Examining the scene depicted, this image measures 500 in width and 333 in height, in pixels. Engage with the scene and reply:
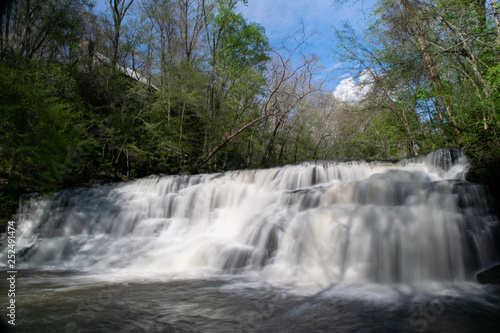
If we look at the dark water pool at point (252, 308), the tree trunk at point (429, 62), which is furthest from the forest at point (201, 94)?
the dark water pool at point (252, 308)

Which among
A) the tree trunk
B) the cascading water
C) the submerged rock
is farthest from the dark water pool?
the tree trunk

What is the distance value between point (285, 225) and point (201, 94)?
11862 mm

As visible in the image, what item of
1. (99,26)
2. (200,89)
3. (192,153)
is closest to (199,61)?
(200,89)

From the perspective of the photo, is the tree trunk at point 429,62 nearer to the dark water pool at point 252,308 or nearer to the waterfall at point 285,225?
the waterfall at point 285,225

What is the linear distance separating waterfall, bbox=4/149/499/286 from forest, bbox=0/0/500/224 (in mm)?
1193

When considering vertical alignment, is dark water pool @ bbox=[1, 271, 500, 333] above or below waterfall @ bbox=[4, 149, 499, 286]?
below

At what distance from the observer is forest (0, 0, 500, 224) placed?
7.35 m

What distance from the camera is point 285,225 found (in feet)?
18.2

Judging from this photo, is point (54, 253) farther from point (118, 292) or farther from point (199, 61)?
point (199, 61)

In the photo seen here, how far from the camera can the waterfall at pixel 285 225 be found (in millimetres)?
4184

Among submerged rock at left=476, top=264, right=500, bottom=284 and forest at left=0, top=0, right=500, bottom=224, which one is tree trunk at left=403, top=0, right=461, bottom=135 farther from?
submerged rock at left=476, top=264, right=500, bottom=284

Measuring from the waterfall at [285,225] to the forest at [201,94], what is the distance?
1.19 m

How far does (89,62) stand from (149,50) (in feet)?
15.1

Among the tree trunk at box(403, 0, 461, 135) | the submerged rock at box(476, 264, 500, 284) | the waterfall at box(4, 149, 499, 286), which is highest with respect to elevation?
the tree trunk at box(403, 0, 461, 135)
